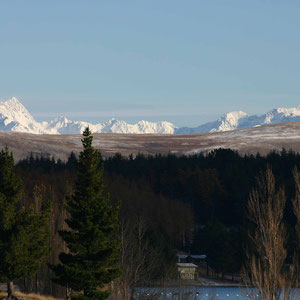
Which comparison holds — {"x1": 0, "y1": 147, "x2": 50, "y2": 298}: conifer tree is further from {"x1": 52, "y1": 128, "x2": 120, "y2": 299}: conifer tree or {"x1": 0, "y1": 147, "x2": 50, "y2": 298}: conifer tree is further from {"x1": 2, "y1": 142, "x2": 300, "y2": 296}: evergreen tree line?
{"x1": 2, "y1": 142, "x2": 300, "y2": 296}: evergreen tree line

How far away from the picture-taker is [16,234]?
183ft

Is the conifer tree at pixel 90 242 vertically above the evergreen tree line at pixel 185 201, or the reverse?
the conifer tree at pixel 90 242

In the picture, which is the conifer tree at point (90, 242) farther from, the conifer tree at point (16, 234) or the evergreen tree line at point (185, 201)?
the evergreen tree line at point (185, 201)

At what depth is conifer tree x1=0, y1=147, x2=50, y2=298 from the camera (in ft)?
183

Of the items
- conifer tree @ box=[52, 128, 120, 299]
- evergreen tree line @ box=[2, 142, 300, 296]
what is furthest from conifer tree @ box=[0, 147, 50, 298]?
evergreen tree line @ box=[2, 142, 300, 296]

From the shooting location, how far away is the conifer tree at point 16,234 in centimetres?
5591

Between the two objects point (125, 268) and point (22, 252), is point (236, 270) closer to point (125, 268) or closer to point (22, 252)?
point (125, 268)

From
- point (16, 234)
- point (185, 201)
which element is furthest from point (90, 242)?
point (185, 201)

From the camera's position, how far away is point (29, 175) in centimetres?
17100

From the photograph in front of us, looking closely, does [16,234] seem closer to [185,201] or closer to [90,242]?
[90,242]

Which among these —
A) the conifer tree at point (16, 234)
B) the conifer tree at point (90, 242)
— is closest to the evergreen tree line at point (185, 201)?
the conifer tree at point (16, 234)

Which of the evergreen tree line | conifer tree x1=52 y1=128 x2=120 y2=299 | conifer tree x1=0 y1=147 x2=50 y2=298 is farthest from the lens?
the evergreen tree line

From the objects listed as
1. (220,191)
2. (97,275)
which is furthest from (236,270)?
(97,275)

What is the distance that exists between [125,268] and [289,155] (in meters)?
126
